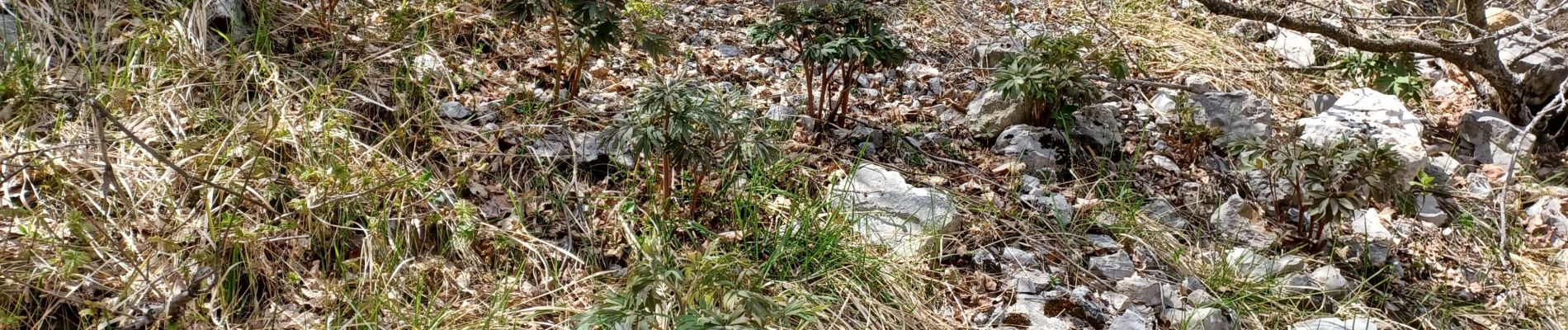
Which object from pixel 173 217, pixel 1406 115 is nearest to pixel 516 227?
pixel 173 217

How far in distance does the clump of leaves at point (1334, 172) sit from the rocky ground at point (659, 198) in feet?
0.03

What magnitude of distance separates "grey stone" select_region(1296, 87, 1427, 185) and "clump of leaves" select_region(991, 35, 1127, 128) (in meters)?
0.84

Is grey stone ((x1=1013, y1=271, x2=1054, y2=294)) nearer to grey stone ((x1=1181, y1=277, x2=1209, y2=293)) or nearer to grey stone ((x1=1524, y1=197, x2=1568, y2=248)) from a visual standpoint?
grey stone ((x1=1181, y1=277, x2=1209, y2=293))

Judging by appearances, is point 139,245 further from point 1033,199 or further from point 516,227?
point 1033,199

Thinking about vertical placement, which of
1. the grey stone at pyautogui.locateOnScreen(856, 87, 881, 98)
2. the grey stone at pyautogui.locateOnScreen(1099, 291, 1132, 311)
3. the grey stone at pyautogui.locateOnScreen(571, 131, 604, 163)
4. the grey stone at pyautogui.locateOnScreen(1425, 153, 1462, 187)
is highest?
the grey stone at pyautogui.locateOnScreen(571, 131, 604, 163)

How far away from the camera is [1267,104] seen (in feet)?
12.9

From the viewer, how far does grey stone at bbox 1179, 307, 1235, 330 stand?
2633 mm

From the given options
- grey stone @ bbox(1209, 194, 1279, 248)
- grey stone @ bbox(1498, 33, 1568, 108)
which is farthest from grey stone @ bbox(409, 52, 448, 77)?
grey stone @ bbox(1498, 33, 1568, 108)

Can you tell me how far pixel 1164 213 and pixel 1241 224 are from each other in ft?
0.79

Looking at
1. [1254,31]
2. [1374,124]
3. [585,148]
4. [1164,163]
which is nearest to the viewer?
[585,148]

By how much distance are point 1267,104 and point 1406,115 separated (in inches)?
18.7

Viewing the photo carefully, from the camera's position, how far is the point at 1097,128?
361cm

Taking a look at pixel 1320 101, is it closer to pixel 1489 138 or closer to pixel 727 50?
pixel 1489 138

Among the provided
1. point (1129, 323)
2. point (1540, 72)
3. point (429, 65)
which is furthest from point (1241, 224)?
point (429, 65)
